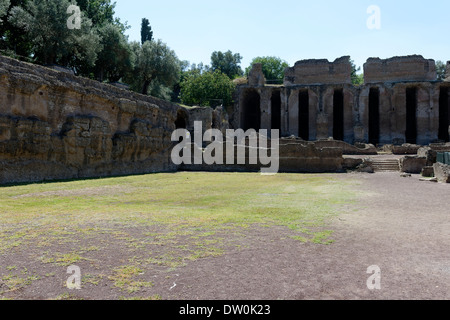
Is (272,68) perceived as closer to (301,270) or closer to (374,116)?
(374,116)

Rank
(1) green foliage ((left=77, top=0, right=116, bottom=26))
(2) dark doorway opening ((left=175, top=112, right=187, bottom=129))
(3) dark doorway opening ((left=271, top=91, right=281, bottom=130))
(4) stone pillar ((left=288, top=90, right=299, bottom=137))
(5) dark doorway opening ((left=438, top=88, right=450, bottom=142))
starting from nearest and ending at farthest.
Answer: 1. (2) dark doorway opening ((left=175, top=112, right=187, bottom=129))
2. (1) green foliage ((left=77, top=0, right=116, bottom=26))
3. (5) dark doorway opening ((left=438, top=88, right=450, bottom=142))
4. (4) stone pillar ((left=288, top=90, right=299, bottom=137))
5. (3) dark doorway opening ((left=271, top=91, right=281, bottom=130))

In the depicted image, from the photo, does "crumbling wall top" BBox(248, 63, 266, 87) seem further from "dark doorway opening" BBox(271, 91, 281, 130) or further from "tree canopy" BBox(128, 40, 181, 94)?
"tree canopy" BBox(128, 40, 181, 94)

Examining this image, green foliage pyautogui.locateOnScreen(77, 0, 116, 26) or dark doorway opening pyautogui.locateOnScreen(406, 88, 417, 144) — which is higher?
green foliage pyautogui.locateOnScreen(77, 0, 116, 26)

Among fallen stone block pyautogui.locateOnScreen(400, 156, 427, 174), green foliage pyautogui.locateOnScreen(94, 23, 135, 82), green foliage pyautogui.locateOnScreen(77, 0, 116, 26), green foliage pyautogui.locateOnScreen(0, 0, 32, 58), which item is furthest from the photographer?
green foliage pyautogui.locateOnScreen(77, 0, 116, 26)

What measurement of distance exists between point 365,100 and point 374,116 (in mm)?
4617

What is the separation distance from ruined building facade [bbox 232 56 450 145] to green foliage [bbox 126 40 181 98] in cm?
859

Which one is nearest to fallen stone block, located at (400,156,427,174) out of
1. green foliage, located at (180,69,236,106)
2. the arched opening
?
the arched opening

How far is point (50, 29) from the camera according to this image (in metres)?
21.3

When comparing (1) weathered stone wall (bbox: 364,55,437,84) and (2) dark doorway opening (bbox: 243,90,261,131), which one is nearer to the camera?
(1) weathered stone wall (bbox: 364,55,437,84)

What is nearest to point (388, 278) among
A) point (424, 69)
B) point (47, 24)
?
point (47, 24)

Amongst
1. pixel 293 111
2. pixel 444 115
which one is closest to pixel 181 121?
pixel 293 111

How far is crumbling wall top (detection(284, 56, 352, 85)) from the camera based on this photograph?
35.6 meters

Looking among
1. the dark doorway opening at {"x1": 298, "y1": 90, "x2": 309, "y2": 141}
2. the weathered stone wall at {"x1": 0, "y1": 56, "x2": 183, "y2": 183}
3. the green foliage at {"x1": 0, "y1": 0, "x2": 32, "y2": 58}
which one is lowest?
the weathered stone wall at {"x1": 0, "y1": 56, "x2": 183, "y2": 183}
